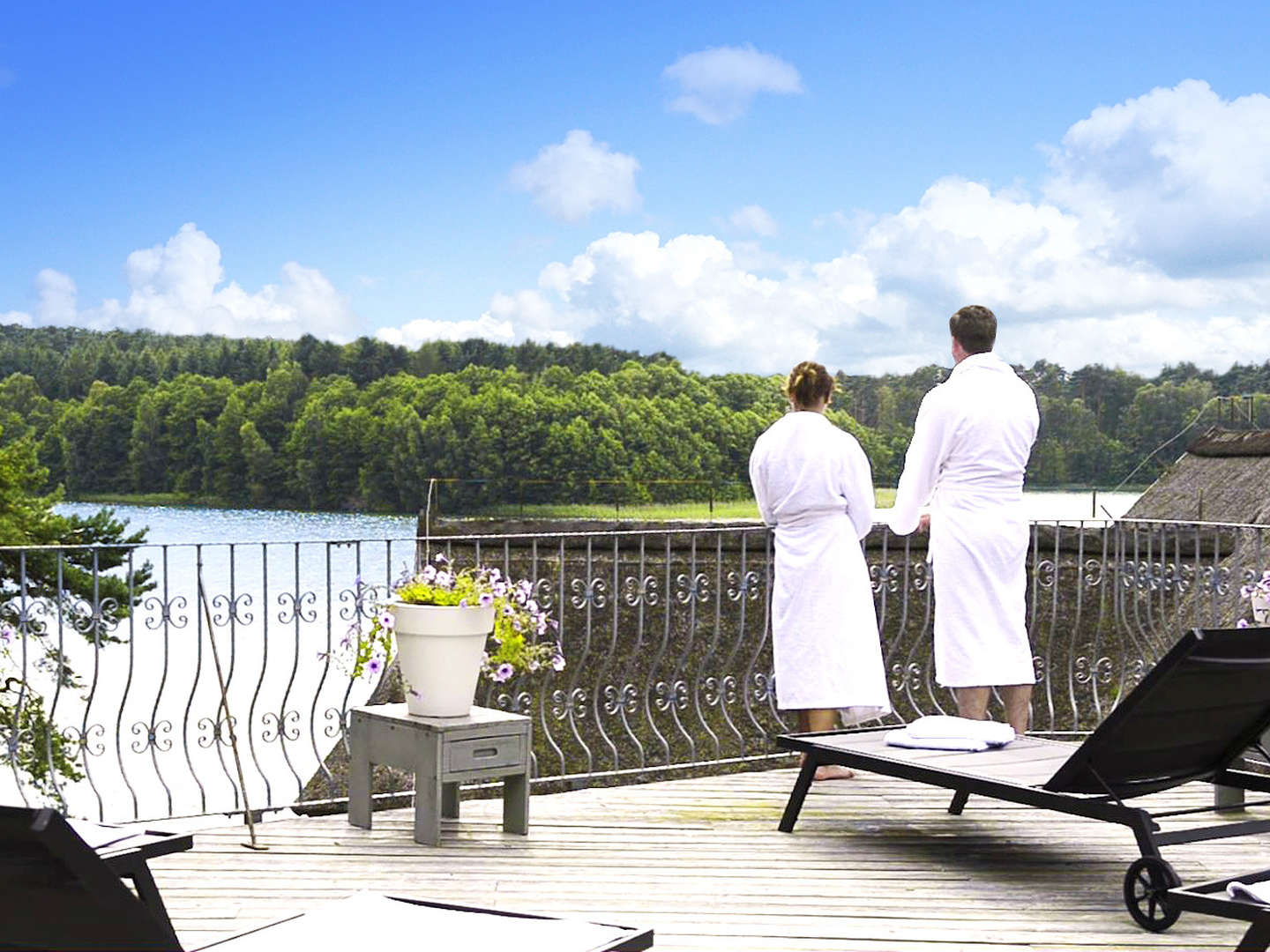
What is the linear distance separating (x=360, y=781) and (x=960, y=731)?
1.92 meters

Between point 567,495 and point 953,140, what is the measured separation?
64.8 ft

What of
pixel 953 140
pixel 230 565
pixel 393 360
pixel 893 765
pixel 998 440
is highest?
pixel 953 140

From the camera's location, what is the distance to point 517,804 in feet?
15.4

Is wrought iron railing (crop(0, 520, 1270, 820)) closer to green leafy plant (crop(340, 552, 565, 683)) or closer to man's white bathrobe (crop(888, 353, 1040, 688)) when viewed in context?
green leafy plant (crop(340, 552, 565, 683))

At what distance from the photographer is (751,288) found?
35.6 meters

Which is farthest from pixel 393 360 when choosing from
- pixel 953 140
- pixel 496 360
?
pixel 953 140

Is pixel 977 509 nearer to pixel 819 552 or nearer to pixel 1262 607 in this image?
pixel 819 552

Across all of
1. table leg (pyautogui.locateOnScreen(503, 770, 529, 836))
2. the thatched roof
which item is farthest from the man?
the thatched roof

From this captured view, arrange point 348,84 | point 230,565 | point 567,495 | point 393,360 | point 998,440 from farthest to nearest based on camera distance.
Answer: point 348,84 → point 393,360 → point 567,495 → point 998,440 → point 230,565

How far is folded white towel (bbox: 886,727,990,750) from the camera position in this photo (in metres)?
4.52

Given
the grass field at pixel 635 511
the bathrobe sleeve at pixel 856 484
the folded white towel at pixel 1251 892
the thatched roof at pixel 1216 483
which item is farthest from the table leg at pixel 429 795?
the grass field at pixel 635 511

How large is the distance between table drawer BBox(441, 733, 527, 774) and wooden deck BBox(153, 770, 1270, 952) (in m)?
0.24

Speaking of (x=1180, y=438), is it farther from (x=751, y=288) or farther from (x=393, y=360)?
(x=751, y=288)

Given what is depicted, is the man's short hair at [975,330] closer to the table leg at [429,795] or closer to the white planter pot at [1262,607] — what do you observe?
the white planter pot at [1262,607]
